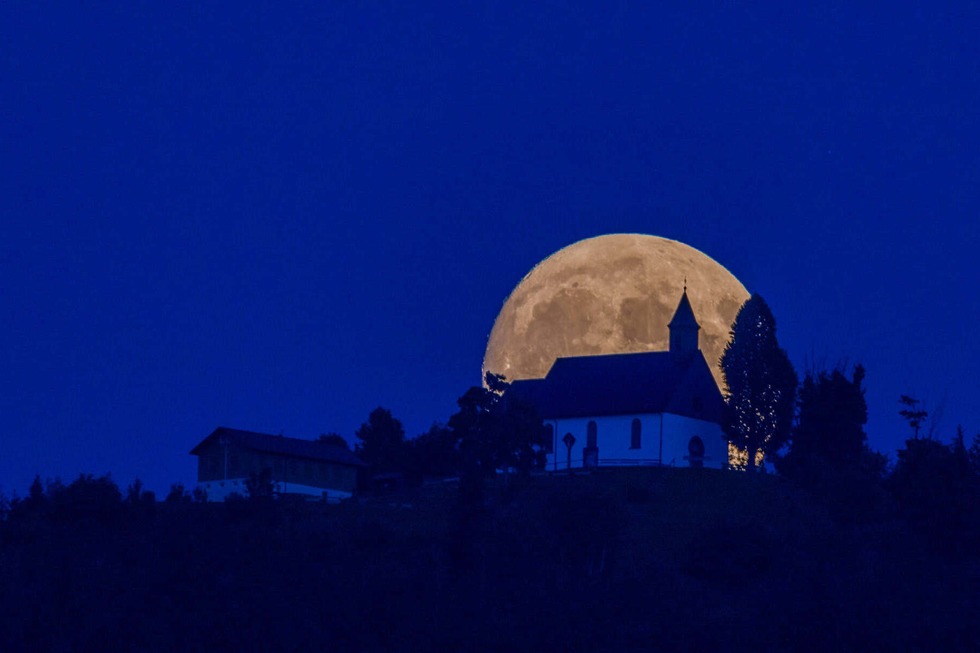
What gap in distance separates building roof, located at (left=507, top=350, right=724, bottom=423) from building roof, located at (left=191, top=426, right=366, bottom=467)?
361 inches

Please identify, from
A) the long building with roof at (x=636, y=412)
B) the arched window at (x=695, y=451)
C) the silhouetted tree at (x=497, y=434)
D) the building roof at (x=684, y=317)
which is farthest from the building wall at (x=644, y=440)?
the building roof at (x=684, y=317)

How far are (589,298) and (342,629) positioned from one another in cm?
4601

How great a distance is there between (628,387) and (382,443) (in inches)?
470

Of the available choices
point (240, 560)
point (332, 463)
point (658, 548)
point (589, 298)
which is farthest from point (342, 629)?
point (589, 298)

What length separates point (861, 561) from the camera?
255ft

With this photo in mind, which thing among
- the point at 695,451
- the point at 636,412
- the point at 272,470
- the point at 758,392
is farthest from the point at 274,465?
the point at 758,392

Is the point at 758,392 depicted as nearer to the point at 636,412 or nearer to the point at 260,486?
the point at 636,412

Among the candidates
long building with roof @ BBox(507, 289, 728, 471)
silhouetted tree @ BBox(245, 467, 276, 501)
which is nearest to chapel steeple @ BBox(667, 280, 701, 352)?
long building with roof @ BBox(507, 289, 728, 471)

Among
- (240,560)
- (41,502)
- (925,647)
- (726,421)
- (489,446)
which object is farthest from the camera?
(726,421)

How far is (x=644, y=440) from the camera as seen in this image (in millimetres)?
104312

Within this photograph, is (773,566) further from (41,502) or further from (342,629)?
(41,502)

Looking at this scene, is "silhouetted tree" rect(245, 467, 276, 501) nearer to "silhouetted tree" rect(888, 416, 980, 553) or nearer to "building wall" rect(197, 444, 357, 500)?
"building wall" rect(197, 444, 357, 500)

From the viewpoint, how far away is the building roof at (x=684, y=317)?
111m

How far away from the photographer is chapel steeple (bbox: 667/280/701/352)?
111 metres
